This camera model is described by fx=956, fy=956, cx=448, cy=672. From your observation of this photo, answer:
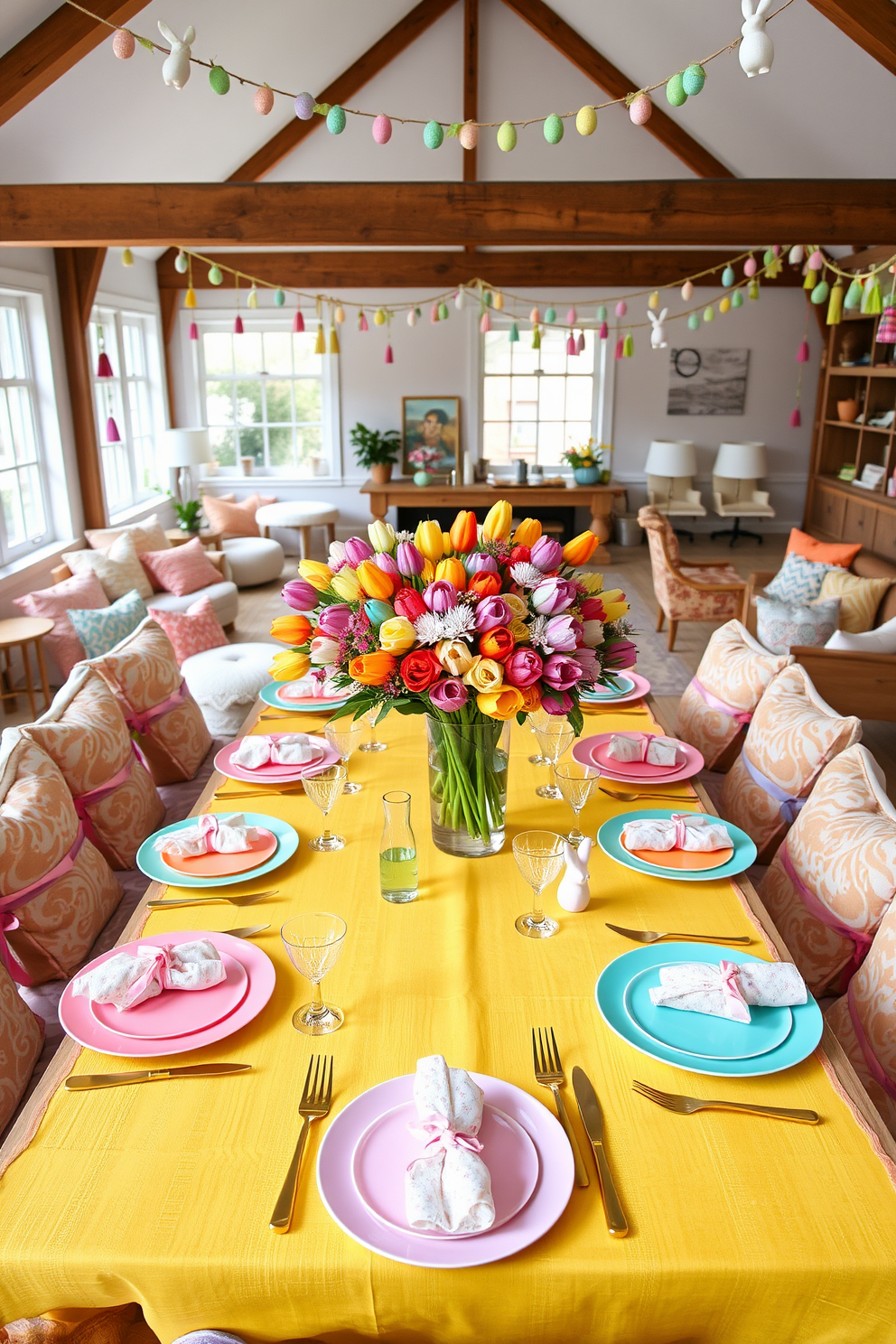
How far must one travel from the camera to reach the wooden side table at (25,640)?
4430 mm

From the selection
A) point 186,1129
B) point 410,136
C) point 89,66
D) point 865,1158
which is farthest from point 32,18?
point 865,1158

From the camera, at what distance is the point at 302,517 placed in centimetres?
805

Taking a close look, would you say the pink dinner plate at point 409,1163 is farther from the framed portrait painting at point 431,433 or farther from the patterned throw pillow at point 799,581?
the framed portrait painting at point 431,433

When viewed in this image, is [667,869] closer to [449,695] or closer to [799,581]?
[449,695]

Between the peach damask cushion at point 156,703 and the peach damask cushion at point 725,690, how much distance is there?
1.46 m

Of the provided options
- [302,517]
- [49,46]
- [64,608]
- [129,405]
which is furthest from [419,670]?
[129,405]

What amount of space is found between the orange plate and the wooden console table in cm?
657

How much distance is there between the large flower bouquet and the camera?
4.96 ft

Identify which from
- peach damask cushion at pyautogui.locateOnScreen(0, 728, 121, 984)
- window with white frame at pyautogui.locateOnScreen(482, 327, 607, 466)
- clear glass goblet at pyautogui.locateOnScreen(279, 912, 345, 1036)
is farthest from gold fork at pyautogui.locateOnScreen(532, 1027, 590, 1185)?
window with white frame at pyautogui.locateOnScreen(482, 327, 607, 466)

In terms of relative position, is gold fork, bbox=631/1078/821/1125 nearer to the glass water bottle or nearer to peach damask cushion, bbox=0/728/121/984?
the glass water bottle

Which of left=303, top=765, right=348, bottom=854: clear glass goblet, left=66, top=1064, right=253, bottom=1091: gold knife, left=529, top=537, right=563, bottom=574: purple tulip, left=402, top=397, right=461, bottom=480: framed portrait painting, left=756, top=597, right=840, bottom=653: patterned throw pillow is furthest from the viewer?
left=402, top=397, right=461, bottom=480: framed portrait painting

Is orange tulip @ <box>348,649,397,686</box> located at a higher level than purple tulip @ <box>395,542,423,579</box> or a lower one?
lower

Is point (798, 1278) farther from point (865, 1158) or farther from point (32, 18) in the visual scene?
point (32, 18)

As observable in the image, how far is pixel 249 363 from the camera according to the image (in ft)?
29.3
